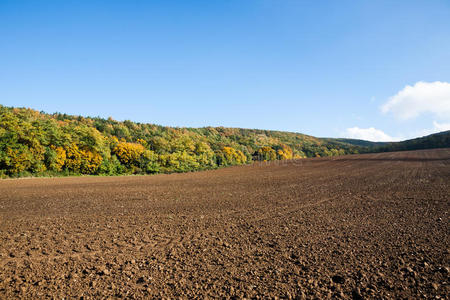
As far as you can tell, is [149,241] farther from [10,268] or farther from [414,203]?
[414,203]

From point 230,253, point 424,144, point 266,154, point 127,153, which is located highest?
point 424,144

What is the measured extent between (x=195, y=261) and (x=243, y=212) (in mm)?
Result: 6500

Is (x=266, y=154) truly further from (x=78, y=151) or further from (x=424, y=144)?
(x=78, y=151)

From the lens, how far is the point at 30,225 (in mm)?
10898

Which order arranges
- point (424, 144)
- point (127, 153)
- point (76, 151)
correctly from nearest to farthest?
point (76, 151) < point (127, 153) < point (424, 144)

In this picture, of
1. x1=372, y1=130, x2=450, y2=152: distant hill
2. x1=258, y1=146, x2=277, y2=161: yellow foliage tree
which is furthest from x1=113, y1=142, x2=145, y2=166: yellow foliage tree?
x1=372, y1=130, x2=450, y2=152: distant hill

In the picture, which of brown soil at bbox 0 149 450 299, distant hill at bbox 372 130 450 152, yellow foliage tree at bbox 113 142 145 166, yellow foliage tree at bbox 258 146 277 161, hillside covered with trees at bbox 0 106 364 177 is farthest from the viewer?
yellow foliage tree at bbox 258 146 277 161

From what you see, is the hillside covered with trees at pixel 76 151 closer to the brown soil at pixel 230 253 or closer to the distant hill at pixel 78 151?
the distant hill at pixel 78 151

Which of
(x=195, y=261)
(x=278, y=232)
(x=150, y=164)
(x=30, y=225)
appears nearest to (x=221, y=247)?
(x=195, y=261)

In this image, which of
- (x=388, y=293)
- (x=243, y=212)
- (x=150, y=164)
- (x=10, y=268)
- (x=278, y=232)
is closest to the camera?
(x=388, y=293)

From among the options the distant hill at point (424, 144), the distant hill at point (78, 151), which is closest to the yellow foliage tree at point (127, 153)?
the distant hill at point (78, 151)

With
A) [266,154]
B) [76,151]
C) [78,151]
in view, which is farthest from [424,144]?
[76,151]

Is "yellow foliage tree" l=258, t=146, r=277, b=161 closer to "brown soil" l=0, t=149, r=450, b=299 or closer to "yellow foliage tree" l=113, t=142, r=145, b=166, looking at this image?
"yellow foliage tree" l=113, t=142, r=145, b=166

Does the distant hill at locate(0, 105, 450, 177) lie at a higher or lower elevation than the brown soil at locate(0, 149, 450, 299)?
higher
